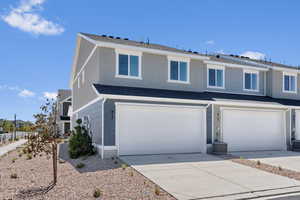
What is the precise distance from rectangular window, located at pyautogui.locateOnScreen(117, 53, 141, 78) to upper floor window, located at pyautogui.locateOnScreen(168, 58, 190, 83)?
2.08 m

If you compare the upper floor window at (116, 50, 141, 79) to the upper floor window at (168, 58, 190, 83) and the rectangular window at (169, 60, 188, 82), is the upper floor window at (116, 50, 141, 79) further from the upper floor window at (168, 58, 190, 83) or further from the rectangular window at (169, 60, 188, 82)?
the rectangular window at (169, 60, 188, 82)

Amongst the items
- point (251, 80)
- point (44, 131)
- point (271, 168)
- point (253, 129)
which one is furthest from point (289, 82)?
point (44, 131)

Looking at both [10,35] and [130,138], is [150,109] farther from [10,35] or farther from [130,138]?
[10,35]

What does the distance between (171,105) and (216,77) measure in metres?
5.09

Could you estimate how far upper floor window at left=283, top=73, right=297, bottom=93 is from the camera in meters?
18.6

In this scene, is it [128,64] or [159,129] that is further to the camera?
[128,64]

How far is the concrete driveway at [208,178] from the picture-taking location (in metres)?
6.89

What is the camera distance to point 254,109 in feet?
50.3

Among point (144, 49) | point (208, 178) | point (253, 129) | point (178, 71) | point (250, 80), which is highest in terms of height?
point (144, 49)

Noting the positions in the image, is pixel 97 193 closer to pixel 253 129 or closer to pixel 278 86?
pixel 253 129

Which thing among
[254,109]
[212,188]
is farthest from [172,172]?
[254,109]

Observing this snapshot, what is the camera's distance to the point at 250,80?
17.5m

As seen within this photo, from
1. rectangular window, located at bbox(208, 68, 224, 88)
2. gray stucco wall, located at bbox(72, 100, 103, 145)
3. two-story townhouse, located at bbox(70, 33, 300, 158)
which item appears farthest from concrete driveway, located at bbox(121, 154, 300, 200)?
rectangular window, located at bbox(208, 68, 224, 88)

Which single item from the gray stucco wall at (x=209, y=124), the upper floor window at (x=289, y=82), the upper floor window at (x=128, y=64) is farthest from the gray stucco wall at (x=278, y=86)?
the upper floor window at (x=128, y=64)
